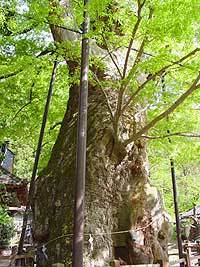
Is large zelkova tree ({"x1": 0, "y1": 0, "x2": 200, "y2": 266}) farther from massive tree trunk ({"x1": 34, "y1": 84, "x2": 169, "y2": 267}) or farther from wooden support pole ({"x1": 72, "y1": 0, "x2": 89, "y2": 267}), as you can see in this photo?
wooden support pole ({"x1": 72, "y1": 0, "x2": 89, "y2": 267})

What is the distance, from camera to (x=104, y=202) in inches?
228

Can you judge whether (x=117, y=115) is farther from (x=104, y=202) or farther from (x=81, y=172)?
(x=81, y=172)

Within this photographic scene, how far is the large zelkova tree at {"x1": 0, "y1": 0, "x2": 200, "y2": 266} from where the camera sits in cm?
494

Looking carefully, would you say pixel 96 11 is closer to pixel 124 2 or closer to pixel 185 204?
pixel 124 2

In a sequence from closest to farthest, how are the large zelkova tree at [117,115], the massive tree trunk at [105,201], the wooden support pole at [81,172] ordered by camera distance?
the wooden support pole at [81,172] → the large zelkova tree at [117,115] → the massive tree trunk at [105,201]

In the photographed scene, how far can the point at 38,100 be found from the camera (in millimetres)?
10750

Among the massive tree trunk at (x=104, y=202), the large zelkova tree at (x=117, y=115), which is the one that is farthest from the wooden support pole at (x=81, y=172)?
the massive tree trunk at (x=104, y=202)

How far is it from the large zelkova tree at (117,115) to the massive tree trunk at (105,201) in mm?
18

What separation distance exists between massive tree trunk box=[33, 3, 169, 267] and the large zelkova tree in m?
0.02

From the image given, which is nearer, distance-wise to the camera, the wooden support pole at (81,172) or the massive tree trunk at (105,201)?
the wooden support pole at (81,172)

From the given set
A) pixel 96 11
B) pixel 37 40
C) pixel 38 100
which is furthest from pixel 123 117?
pixel 38 100

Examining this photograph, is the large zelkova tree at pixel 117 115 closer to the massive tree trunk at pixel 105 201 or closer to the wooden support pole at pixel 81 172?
the massive tree trunk at pixel 105 201

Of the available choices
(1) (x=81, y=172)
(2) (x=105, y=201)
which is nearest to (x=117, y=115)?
(2) (x=105, y=201)

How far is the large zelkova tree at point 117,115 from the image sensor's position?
4.94m
